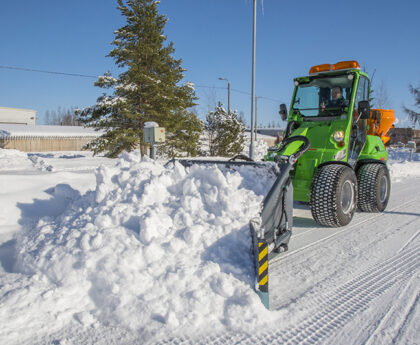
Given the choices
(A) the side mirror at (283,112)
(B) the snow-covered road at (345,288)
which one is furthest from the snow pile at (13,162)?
(B) the snow-covered road at (345,288)

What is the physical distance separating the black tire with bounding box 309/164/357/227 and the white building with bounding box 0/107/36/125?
55.0m

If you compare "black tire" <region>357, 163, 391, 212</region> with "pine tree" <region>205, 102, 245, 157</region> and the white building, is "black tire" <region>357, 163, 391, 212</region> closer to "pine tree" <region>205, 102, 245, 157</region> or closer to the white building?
"pine tree" <region>205, 102, 245, 157</region>

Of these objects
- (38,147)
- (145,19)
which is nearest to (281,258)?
(145,19)

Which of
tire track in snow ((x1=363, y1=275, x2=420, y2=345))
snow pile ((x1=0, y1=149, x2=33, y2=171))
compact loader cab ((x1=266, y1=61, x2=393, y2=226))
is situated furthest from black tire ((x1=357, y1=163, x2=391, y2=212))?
snow pile ((x1=0, y1=149, x2=33, y2=171))

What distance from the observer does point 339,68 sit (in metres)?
5.79

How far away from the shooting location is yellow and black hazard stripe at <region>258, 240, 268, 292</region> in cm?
272

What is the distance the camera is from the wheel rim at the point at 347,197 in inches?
195

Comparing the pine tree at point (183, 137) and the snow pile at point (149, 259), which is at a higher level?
the pine tree at point (183, 137)

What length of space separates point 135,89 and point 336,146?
1279 cm

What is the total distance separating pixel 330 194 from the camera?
4.58 meters

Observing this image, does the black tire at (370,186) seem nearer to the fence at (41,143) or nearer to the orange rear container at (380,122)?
the orange rear container at (380,122)

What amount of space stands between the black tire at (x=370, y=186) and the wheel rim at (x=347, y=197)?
91 centimetres

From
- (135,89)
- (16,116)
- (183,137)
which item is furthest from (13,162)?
(16,116)

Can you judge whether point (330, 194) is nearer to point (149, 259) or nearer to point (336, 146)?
point (336, 146)
